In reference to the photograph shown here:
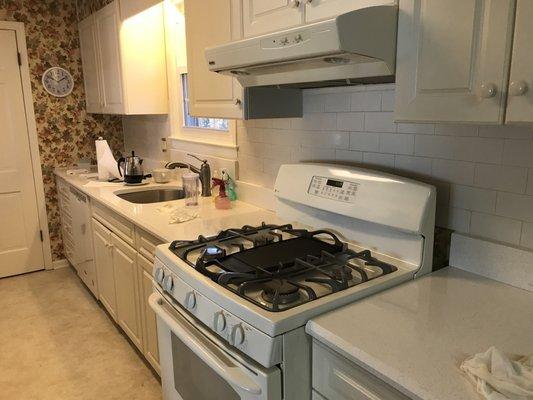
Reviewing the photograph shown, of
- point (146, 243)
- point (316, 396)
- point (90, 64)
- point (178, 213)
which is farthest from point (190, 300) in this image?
point (90, 64)

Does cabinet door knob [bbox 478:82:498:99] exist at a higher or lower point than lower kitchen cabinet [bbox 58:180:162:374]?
higher

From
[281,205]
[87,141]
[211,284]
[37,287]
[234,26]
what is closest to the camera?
[211,284]

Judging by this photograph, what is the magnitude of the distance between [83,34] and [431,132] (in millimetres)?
3363

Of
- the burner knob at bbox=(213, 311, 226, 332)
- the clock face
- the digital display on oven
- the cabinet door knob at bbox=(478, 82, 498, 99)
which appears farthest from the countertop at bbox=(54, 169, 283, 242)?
the clock face

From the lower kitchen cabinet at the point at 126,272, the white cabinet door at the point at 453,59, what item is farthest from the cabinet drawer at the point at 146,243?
the white cabinet door at the point at 453,59

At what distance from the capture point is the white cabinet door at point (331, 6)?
125 cm

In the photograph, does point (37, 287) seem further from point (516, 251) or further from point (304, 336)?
point (516, 251)

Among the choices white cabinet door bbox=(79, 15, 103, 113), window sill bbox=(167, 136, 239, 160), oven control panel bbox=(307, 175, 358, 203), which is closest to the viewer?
oven control panel bbox=(307, 175, 358, 203)

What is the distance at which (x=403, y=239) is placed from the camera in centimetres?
146

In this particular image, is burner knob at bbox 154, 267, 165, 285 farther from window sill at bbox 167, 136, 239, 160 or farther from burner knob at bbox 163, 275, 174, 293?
window sill at bbox 167, 136, 239, 160

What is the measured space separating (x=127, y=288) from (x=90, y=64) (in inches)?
87.9

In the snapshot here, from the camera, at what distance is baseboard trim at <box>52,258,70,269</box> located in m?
4.10

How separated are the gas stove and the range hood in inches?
23.5

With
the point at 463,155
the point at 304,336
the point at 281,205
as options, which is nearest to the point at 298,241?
the point at 281,205
